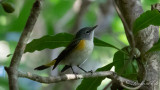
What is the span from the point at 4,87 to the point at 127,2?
2.39 m

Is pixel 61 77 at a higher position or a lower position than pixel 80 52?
higher

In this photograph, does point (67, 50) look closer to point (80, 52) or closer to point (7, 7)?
point (80, 52)

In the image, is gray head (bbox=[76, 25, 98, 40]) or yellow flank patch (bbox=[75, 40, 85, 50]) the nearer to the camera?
yellow flank patch (bbox=[75, 40, 85, 50])

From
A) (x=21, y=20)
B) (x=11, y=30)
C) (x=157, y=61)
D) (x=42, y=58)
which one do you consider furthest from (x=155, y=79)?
(x=42, y=58)

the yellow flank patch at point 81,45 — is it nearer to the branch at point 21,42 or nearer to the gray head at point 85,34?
the gray head at point 85,34

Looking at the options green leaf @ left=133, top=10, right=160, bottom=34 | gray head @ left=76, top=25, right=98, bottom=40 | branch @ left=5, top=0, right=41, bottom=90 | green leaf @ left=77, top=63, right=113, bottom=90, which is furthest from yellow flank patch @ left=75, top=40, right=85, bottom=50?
branch @ left=5, top=0, right=41, bottom=90

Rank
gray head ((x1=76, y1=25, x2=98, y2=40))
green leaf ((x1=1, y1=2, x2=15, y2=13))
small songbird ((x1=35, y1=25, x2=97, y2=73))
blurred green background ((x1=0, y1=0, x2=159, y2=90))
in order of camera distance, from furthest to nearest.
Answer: blurred green background ((x1=0, y1=0, x2=159, y2=90))
gray head ((x1=76, y1=25, x2=98, y2=40))
small songbird ((x1=35, y1=25, x2=97, y2=73))
green leaf ((x1=1, y1=2, x2=15, y2=13))

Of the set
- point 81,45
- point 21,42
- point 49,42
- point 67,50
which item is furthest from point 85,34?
point 21,42

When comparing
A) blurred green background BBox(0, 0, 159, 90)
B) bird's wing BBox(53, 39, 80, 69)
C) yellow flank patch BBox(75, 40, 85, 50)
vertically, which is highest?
bird's wing BBox(53, 39, 80, 69)

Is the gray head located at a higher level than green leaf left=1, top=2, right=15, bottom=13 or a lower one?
lower

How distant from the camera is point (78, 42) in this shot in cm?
319

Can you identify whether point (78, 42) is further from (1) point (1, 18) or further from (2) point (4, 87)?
(1) point (1, 18)

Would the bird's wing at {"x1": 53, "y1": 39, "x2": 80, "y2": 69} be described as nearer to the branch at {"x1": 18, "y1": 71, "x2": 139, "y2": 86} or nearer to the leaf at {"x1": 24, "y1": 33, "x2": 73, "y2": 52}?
the leaf at {"x1": 24, "y1": 33, "x2": 73, "y2": 52}

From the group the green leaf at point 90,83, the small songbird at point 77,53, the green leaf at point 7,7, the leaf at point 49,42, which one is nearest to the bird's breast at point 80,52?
the small songbird at point 77,53
